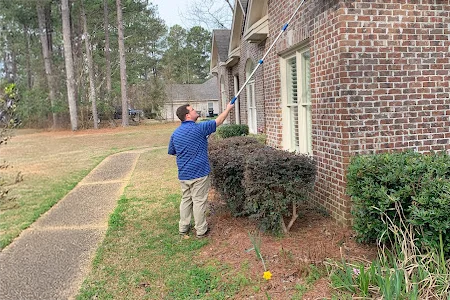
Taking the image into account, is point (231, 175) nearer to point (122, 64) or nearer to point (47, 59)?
point (122, 64)

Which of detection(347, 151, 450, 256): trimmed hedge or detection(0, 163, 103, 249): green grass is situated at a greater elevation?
detection(347, 151, 450, 256): trimmed hedge

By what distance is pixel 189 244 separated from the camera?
4.97m

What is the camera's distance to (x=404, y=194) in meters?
3.33

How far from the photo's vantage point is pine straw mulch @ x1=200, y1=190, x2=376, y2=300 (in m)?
3.51

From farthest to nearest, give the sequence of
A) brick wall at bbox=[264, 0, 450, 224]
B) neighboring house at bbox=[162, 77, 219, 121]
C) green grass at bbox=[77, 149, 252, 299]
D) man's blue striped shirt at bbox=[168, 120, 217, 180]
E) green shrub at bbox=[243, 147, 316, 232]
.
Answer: neighboring house at bbox=[162, 77, 219, 121], man's blue striped shirt at bbox=[168, 120, 217, 180], brick wall at bbox=[264, 0, 450, 224], green shrub at bbox=[243, 147, 316, 232], green grass at bbox=[77, 149, 252, 299]

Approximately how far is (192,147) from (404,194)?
100 inches

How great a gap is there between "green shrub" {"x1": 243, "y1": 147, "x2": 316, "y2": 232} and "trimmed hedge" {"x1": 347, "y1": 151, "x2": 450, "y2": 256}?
2.21 feet

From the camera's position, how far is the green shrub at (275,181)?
14.5 ft

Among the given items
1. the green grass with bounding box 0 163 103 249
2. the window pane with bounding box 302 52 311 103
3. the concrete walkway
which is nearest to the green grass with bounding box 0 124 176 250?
the green grass with bounding box 0 163 103 249

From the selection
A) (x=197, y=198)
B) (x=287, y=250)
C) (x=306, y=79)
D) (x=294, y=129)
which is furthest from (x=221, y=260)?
(x=294, y=129)

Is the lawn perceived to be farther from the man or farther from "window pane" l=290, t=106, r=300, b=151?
"window pane" l=290, t=106, r=300, b=151

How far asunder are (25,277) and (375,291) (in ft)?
11.9

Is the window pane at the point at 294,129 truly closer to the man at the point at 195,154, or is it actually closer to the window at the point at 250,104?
the man at the point at 195,154

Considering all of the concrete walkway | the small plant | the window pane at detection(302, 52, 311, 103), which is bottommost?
the concrete walkway
